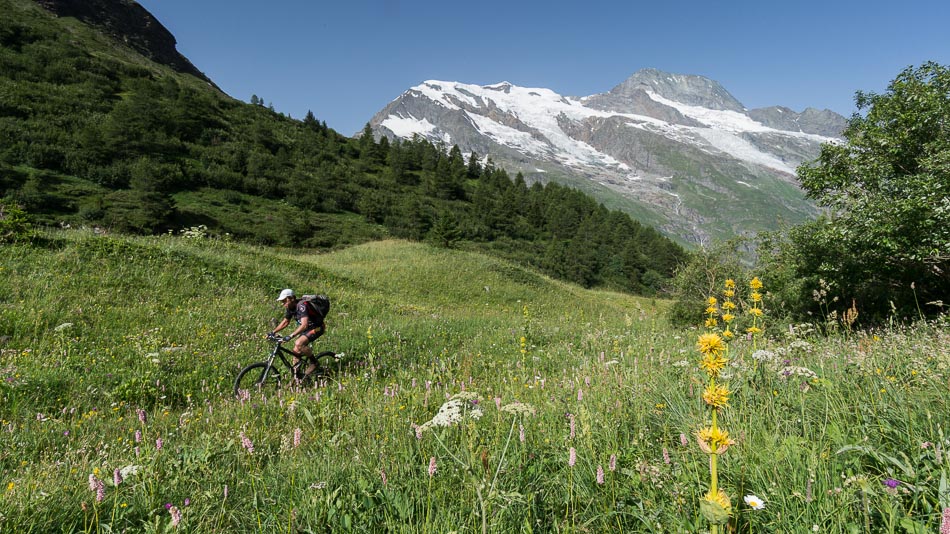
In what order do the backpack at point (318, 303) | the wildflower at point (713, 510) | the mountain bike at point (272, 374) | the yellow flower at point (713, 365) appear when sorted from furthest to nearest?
1. the backpack at point (318, 303)
2. the mountain bike at point (272, 374)
3. the yellow flower at point (713, 365)
4. the wildflower at point (713, 510)

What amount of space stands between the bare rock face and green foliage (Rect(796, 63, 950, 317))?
12707 cm

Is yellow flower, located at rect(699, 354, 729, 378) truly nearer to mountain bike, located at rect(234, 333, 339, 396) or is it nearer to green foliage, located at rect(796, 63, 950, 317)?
mountain bike, located at rect(234, 333, 339, 396)

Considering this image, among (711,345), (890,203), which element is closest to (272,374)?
(711,345)

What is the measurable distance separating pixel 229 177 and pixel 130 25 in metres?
90.0

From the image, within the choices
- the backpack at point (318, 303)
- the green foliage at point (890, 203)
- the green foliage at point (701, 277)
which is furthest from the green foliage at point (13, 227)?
the green foliage at point (701, 277)

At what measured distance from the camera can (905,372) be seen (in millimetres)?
3512

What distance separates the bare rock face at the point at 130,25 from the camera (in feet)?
283

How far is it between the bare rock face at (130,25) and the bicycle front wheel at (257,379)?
120188 millimetres

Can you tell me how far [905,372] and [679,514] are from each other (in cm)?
308

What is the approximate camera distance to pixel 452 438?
3.56 meters

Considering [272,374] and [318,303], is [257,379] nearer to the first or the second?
[272,374]

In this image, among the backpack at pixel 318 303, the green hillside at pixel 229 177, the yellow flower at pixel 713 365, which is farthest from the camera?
the green hillside at pixel 229 177

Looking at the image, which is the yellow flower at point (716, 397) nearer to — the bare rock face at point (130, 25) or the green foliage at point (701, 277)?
the green foliage at point (701, 277)

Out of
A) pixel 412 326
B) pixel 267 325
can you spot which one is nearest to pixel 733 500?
pixel 412 326
